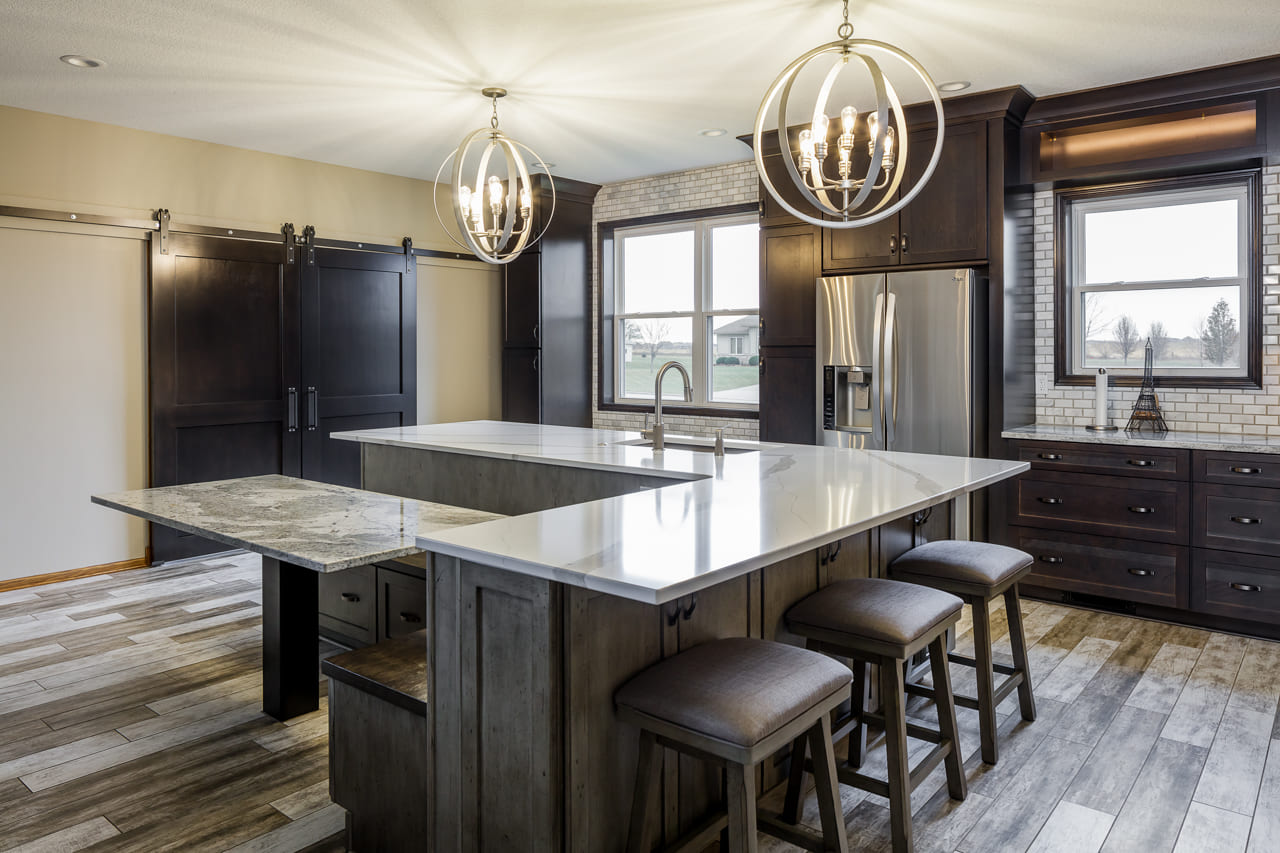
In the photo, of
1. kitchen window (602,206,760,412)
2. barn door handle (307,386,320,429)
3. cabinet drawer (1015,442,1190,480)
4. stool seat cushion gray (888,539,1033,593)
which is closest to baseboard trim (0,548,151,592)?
barn door handle (307,386,320,429)

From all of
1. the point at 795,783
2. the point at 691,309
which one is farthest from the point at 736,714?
the point at 691,309

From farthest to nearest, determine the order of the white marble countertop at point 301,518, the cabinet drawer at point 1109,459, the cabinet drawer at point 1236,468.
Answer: the cabinet drawer at point 1109,459, the cabinet drawer at point 1236,468, the white marble countertop at point 301,518

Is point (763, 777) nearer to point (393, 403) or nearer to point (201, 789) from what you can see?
point (201, 789)

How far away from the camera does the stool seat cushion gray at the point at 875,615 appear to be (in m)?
2.06

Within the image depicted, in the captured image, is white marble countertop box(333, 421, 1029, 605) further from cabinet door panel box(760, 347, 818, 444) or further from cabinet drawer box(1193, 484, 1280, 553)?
cabinet door panel box(760, 347, 818, 444)

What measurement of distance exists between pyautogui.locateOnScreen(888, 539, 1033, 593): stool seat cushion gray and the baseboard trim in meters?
4.66

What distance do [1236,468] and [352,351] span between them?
5.43 metres

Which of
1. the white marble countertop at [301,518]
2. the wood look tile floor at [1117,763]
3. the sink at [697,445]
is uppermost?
the sink at [697,445]

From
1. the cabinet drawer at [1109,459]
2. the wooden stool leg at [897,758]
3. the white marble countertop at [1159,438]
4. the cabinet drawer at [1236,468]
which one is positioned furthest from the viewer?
the cabinet drawer at [1109,459]

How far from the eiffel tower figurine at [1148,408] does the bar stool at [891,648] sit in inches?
109

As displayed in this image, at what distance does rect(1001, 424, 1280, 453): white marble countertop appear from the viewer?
3.85 m

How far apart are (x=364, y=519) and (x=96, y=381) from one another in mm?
3303

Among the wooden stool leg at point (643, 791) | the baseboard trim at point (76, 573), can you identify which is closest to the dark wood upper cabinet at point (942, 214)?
the wooden stool leg at point (643, 791)

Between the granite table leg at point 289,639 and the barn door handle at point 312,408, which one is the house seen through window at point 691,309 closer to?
the barn door handle at point 312,408
